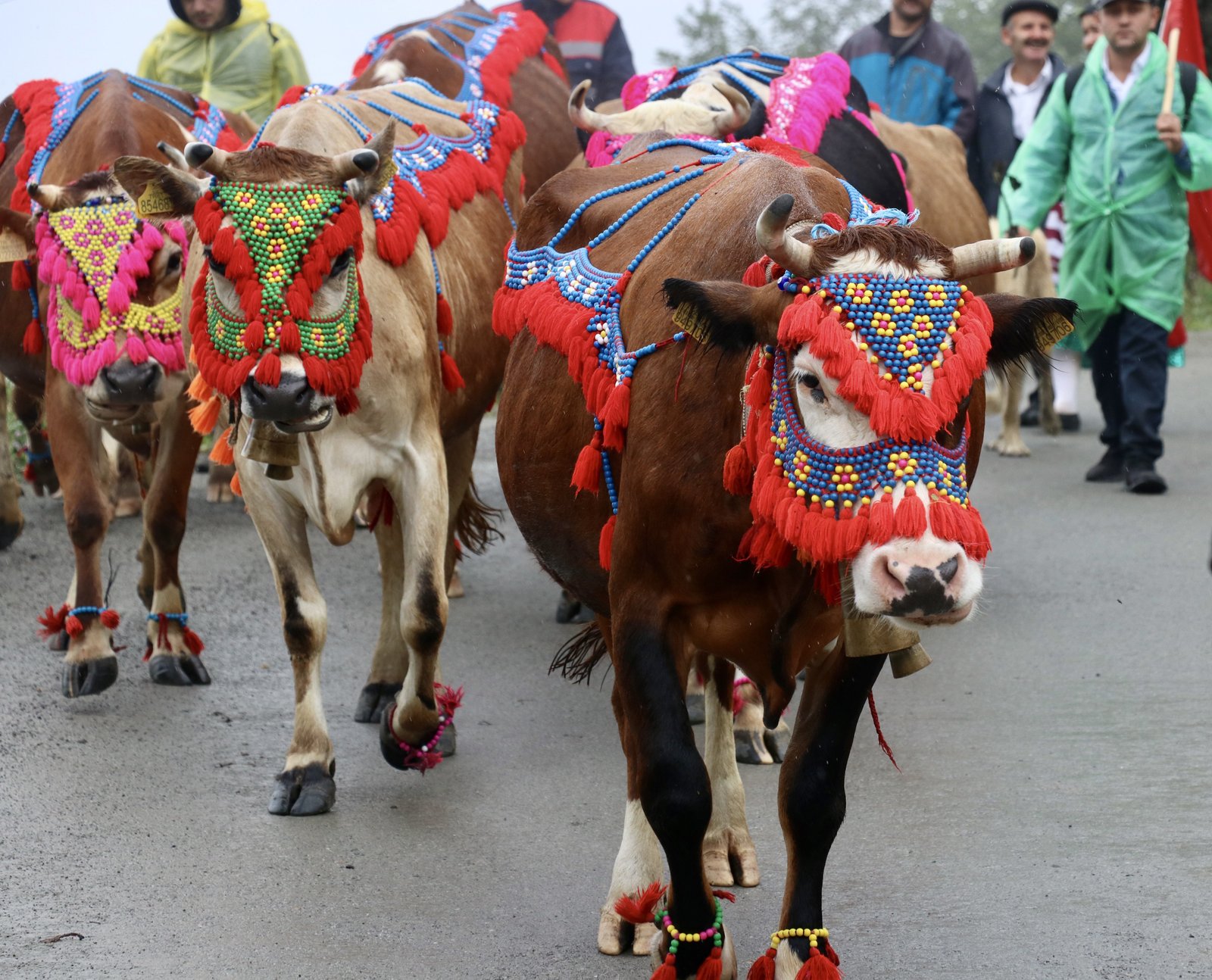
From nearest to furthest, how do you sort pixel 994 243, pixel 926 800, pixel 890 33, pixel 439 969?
pixel 994 243 → pixel 439 969 → pixel 926 800 → pixel 890 33

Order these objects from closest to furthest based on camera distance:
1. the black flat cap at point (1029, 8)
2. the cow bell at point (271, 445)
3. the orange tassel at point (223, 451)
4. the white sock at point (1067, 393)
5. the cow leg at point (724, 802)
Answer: the cow leg at point (724, 802)
the cow bell at point (271, 445)
the orange tassel at point (223, 451)
the black flat cap at point (1029, 8)
the white sock at point (1067, 393)

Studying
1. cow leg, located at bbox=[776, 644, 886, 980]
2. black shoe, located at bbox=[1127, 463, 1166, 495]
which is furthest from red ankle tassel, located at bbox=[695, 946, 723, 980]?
black shoe, located at bbox=[1127, 463, 1166, 495]

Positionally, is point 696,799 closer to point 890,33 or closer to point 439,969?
point 439,969

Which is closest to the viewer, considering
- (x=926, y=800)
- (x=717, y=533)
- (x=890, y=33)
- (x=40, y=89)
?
(x=717, y=533)

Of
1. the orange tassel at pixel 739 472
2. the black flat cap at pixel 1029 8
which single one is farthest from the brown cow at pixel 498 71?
the black flat cap at pixel 1029 8

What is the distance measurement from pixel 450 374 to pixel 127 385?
1.12 metres

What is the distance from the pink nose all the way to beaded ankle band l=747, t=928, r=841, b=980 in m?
0.89

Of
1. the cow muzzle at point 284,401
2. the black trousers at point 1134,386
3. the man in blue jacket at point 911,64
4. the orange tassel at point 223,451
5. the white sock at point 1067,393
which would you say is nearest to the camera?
the cow muzzle at point 284,401

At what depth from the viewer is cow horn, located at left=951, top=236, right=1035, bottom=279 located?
9.70 ft

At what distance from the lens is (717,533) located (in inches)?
127

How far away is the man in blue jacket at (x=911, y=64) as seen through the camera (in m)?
9.42

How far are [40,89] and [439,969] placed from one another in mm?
4447

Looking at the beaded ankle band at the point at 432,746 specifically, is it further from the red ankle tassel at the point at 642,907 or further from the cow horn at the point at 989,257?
the cow horn at the point at 989,257

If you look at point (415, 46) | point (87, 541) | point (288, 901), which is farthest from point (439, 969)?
point (415, 46)
